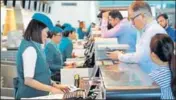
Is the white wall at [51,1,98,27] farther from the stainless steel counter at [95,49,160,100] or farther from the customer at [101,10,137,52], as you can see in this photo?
the stainless steel counter at [95,49,160,100]

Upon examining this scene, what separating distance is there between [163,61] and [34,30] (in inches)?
51.2

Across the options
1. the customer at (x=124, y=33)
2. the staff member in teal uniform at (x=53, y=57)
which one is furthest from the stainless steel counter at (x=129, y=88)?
the staff member in teal uniform at (x=53, y=57)

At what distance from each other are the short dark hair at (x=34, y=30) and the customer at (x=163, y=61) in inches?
47.1

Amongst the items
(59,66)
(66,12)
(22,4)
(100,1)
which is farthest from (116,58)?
(66,12)

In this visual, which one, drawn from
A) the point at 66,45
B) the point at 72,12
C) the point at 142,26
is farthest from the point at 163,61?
the point at 72,12

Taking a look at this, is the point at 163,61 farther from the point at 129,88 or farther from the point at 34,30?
the point at 34,30

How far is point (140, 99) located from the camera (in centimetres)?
135

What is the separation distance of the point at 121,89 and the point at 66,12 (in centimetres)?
1405

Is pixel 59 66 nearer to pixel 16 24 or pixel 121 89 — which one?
pixel 121 89

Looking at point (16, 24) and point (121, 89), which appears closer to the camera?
point (121, 89)

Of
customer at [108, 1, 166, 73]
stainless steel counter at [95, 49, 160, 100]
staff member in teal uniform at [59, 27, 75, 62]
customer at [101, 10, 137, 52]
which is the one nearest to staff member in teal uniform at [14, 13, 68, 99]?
customer at [108, 1, 166, 73]

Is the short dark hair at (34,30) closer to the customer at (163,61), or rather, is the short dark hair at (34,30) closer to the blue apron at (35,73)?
the blue apron at (35,73)

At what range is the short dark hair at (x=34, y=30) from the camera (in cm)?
264

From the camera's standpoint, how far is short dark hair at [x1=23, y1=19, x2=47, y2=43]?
2637 mm
